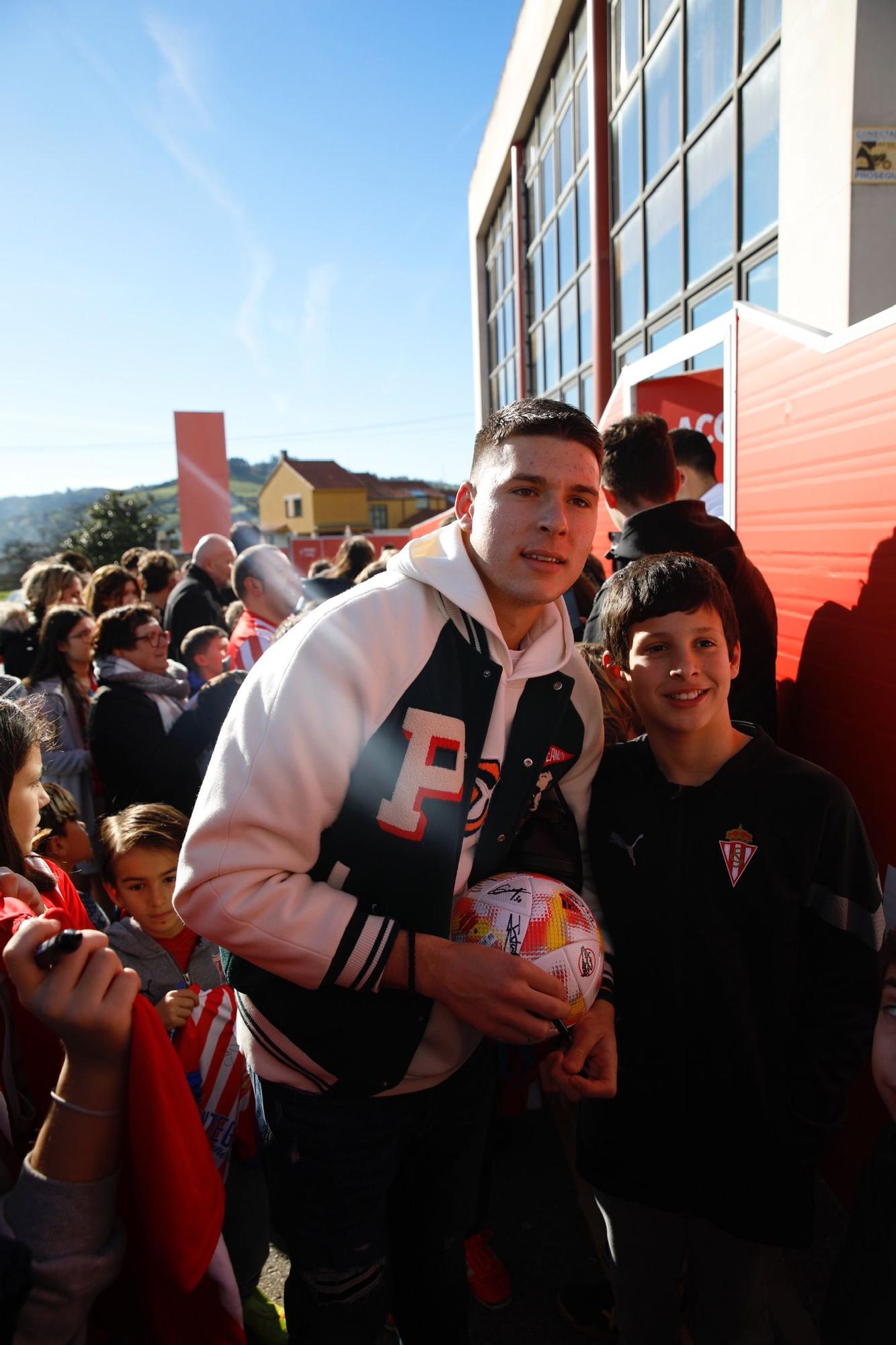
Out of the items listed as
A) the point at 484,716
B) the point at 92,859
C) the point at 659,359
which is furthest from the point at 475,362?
the point at 484,716

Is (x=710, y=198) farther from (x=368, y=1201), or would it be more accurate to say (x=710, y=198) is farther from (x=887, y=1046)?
(x=368, y=1201)

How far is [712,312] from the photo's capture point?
22.9ft

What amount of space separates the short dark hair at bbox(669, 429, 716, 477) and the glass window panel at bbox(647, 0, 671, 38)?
18.9ft

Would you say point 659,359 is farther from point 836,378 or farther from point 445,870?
point 445,870

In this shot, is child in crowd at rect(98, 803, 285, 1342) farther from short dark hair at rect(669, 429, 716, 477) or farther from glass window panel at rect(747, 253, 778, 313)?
glass window panel at rect(747, 253, 778, 313)

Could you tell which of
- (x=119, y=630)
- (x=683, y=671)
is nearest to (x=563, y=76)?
(x=119, y=630)

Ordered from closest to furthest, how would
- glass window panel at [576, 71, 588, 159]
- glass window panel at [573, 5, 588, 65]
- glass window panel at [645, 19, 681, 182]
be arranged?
1. glass window panel at [645, 19, 681, 182]
2. glass window panel at [573, 5, 588, 65]
3. glass window panel at [576, 71, 588, 159]

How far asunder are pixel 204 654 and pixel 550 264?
11.1 metres

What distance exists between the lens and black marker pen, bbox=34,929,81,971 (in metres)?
1.12

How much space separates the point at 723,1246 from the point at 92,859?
316 cm

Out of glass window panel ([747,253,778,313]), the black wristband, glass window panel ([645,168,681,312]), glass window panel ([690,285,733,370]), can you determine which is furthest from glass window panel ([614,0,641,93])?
the black wristband

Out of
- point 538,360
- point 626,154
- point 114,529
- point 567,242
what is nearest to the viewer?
point 626,154

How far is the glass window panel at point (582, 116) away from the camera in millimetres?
9945

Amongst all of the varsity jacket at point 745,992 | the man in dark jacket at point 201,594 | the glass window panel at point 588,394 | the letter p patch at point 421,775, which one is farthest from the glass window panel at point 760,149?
the letter p patch at point 421,775
